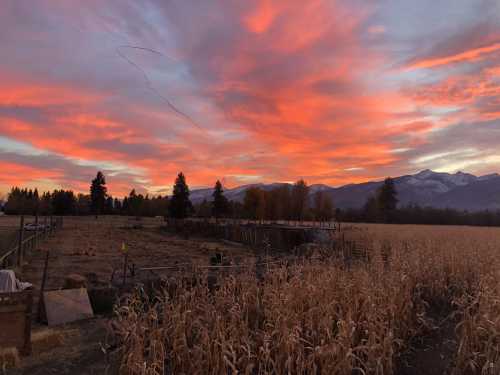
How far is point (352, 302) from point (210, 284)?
4388 millimetres

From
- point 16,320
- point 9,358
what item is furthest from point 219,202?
point 9,358

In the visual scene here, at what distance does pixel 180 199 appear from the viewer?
7731 cm

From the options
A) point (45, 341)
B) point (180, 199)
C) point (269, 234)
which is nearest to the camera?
point (45, 341)

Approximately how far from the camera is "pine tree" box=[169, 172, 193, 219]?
7675 centimetres

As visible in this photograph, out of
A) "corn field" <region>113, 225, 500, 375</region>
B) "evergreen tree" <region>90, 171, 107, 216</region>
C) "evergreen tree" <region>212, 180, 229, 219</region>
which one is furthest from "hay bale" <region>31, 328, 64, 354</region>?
"evergreen tree" <region>90, 171, 107, 216</region>

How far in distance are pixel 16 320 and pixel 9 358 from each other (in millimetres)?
566

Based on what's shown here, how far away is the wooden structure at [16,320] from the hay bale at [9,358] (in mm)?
241

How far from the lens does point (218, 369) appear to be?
4391mm

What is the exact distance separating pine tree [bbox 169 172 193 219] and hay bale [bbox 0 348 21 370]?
71742 mm

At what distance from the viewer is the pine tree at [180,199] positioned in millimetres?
76750

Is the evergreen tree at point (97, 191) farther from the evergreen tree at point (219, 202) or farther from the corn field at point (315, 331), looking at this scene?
the corn field at point (315, 331)

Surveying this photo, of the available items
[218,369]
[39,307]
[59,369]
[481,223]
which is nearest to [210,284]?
[39,307]

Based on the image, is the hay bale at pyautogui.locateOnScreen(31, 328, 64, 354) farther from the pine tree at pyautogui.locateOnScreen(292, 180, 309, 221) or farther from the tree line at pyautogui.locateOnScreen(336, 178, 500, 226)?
the pine tree at pyautogui.locateOnScreen(292, 180, 309, 221)

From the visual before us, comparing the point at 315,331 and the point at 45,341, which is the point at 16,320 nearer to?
the point at 45,341
